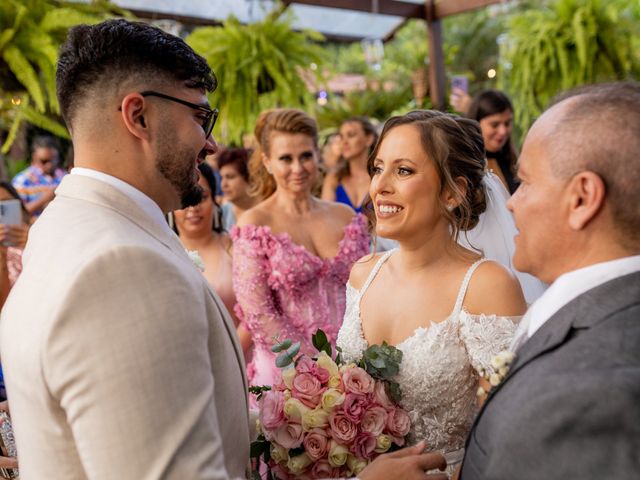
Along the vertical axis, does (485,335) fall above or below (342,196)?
below

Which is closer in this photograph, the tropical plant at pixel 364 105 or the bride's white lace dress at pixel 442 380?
the bride's white lace dress at pixel 442 380

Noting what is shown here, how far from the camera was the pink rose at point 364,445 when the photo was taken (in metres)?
1.75

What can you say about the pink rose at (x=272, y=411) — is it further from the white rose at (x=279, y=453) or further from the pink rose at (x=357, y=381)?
the pink rose at (x=357, y=381)

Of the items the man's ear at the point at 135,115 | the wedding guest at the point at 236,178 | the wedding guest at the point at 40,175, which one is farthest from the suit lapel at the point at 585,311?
the wedding guest at the point at 40,175

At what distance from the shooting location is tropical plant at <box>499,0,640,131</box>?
601 centimetres

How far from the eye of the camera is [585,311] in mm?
1175

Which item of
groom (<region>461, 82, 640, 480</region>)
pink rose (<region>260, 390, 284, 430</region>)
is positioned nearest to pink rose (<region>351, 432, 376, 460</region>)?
pink rose (<region>260, 390, 284, 430</region>)

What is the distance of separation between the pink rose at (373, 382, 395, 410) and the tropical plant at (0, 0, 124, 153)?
351 cm

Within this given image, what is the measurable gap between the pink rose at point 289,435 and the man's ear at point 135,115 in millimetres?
911

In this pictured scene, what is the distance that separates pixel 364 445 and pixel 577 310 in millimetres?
824

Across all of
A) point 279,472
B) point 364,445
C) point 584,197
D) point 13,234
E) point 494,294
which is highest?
point 584,197

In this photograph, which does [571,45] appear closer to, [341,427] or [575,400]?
[341,427]

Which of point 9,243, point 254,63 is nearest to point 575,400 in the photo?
point 9,243

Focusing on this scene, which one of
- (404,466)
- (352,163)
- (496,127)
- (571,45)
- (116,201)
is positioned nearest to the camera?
(116,201)
